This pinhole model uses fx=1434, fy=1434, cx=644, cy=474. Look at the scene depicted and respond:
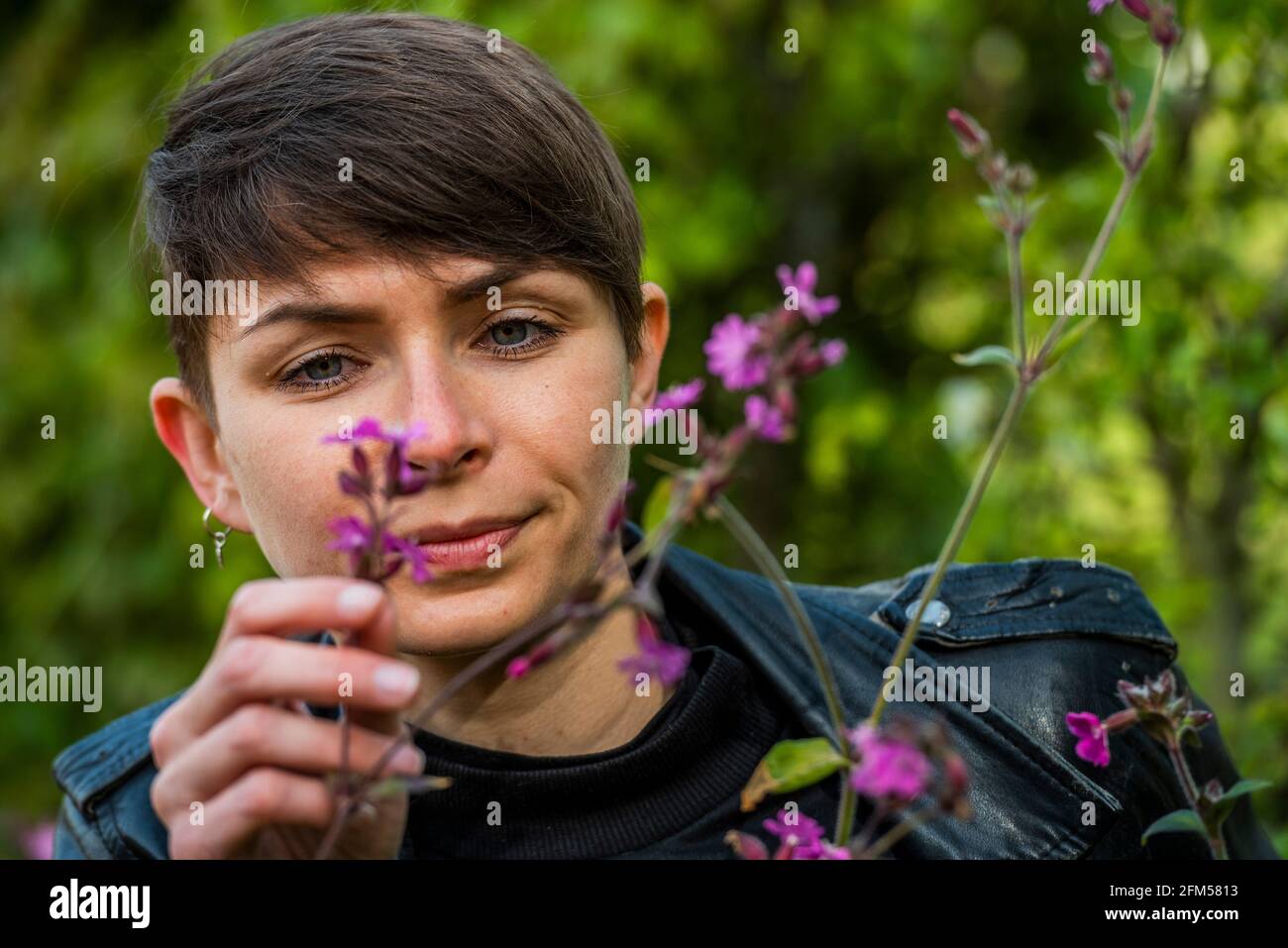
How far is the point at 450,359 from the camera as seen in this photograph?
175 cm

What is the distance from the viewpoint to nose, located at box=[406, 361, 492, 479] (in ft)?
5.27

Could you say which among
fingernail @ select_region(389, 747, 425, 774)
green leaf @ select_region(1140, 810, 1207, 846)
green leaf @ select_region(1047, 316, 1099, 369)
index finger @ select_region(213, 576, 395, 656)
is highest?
green leaf @ select_region(1047, 316, 1099, 369)

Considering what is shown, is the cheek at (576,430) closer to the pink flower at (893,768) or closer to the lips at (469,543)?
the lips at (469,543)

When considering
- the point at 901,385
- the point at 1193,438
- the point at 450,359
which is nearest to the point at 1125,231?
the point at 1193,438

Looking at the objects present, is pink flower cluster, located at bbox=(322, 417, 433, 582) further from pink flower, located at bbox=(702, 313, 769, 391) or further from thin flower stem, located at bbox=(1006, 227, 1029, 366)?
thin flower stem, located at bbox=(1006, 227, 1029, 366)

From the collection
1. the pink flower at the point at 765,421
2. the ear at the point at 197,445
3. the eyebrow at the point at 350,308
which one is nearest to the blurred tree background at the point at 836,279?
the ear at the point at 197,445

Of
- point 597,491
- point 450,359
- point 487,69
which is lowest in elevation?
point 597,491

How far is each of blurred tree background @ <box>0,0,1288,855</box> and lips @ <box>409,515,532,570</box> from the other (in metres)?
2.05

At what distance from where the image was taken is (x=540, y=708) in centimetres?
211

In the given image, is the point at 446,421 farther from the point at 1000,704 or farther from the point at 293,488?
the point at 1000,704

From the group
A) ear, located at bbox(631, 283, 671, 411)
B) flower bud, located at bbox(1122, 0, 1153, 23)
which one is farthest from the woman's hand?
ear, located at bbox(631, 283, 671, 411)
